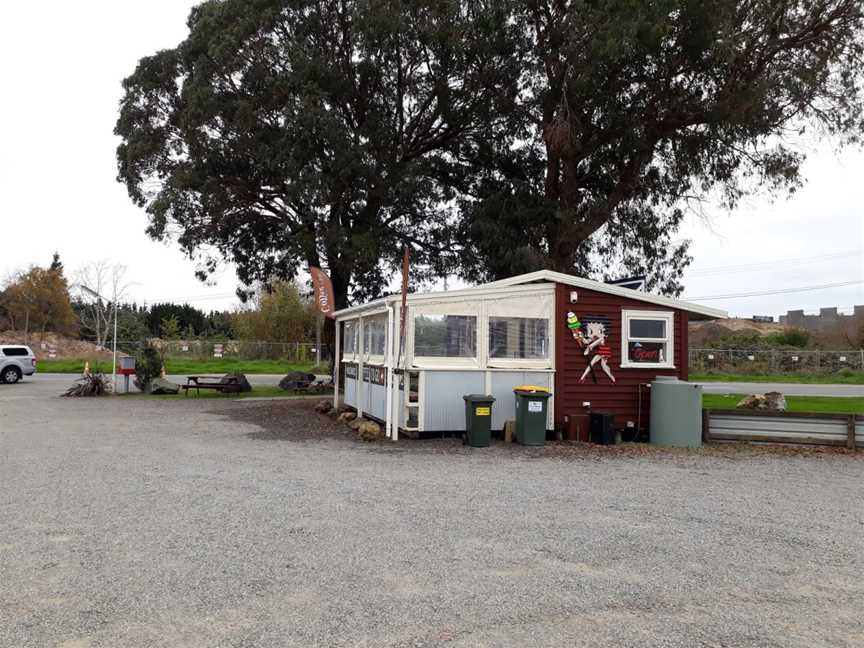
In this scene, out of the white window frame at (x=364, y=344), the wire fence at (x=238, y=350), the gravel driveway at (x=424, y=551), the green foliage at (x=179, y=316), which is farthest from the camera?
the green foliage at (x=179, y=316)

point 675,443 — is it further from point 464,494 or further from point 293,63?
point 293,63

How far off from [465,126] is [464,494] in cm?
1527

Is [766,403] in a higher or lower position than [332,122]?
lower

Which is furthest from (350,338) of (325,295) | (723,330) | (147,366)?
(723,330)

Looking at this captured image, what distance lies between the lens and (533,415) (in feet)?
39.9

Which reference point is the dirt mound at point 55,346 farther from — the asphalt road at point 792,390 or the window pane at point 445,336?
the window pane at point 445,336

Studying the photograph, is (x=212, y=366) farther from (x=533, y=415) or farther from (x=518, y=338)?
(x=533, y=415)

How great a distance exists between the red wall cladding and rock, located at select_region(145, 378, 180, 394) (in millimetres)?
15290

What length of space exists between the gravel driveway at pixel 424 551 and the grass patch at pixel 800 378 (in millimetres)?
27465

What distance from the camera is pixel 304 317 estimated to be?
50.6 meters

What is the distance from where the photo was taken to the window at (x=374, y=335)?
14336 mm

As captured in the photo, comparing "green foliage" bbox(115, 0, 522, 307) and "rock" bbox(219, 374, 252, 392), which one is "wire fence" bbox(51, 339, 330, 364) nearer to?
"rock" bbox(219, 374, 252, 392)

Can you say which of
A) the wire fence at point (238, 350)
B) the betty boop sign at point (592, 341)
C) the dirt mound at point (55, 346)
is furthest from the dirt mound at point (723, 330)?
the dirt mound at point (55, 346)

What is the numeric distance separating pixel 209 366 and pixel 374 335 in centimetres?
2713
